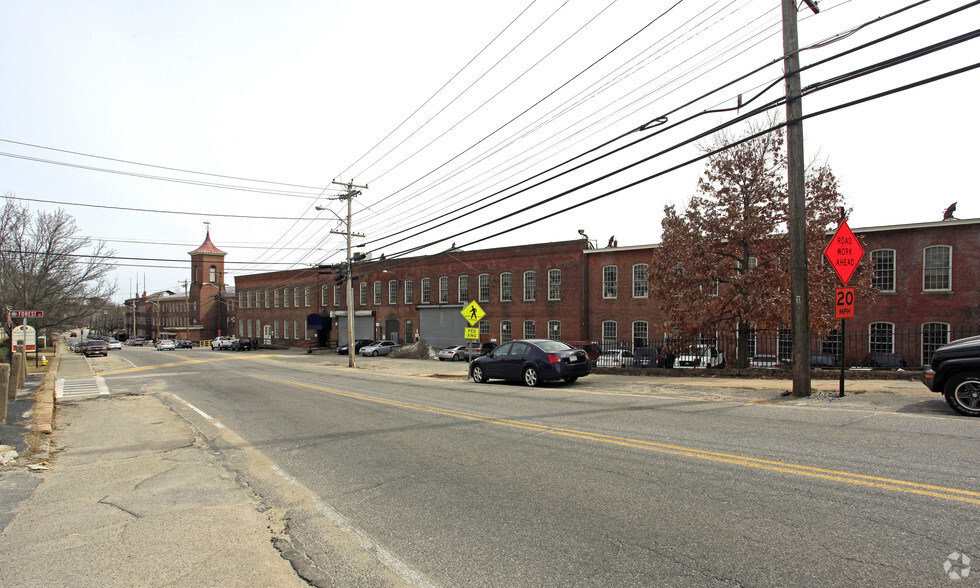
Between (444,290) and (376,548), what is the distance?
41903 millimetres

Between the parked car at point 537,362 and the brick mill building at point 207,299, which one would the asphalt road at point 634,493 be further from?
the brick mill building at point 207,299

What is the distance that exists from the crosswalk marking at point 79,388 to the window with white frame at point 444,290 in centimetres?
2607

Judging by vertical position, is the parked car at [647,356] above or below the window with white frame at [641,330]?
below

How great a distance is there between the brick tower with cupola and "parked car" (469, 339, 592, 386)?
86920 millimetres

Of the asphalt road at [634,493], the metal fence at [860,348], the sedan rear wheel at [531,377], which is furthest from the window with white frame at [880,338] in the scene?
the asphalt road at [634,493]

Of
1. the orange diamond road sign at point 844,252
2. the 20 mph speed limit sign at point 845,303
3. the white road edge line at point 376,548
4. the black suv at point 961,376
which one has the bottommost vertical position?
the white road edge line at point 376,548

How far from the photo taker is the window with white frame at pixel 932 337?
2606 cm

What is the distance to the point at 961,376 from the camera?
8.29 m

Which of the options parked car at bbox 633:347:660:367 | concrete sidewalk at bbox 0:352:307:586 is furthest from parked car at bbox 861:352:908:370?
concrete sidewalk at bbox 0:352:307:586

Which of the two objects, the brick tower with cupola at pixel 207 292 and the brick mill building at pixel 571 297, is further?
the brick tower with cupola at pixel 207 292

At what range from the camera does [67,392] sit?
18312 mm

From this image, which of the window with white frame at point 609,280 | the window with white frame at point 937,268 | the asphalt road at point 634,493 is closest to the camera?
the asphalt road at point 634,493

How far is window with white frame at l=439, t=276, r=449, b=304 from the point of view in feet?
150

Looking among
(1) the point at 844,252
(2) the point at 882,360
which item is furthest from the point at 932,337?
(1) the point at 844,252
